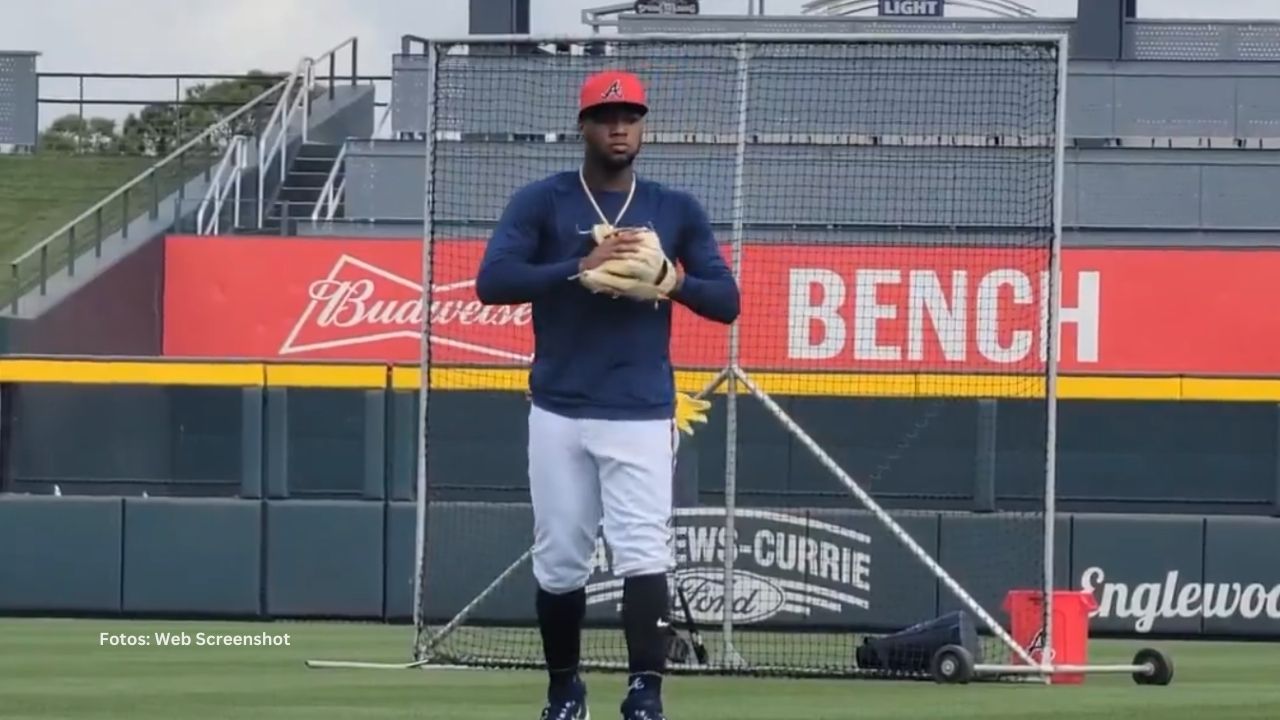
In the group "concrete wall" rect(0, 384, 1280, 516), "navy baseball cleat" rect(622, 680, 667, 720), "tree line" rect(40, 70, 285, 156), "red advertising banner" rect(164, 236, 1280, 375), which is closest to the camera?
"navy baseball cleat" rect(622, 680, 667, 720)

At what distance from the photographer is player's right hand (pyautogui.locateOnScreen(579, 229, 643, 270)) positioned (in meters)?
7.51

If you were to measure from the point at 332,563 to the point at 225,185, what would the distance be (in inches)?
537

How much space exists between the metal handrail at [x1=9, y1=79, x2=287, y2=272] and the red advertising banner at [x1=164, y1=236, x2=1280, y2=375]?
1507 millimetres

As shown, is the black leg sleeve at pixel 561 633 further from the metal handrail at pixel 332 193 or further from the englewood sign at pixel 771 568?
the metal handrail at pixel 332 193

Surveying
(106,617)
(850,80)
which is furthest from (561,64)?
(106,617)

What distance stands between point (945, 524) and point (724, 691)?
19.6 ft

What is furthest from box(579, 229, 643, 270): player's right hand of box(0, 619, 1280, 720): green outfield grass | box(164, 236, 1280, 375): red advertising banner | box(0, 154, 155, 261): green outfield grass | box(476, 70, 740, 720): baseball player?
box(0, 154, 155, 261): green outfield grass

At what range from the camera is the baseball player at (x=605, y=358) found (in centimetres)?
751

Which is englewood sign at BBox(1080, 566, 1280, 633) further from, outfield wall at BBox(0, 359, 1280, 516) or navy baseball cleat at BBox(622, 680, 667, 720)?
navy baseball cleat at BBox(622, 680, 667, 720)

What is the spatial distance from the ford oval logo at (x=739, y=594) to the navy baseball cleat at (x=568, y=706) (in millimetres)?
7462

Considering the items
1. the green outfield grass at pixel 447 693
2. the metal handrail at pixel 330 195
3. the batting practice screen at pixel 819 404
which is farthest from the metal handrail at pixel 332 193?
the green outfield grass at pixel 447 693

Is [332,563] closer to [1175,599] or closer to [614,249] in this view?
[1175,599]

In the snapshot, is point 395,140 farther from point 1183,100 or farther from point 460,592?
point 460,592

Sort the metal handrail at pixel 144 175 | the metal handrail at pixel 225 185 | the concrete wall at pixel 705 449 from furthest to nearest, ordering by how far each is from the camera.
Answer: the metal handrail at pixel 225 185 → the metal handrail at pixel 144 175 → the concrete wall at pixel 705 449
